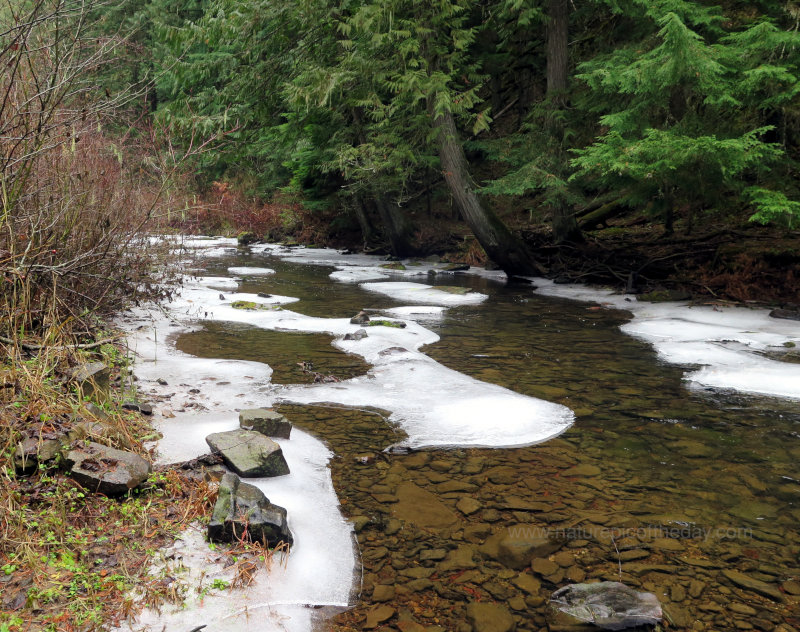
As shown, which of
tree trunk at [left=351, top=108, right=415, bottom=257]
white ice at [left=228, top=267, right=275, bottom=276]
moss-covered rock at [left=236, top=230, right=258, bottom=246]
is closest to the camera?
white ice at [left=228, top=267, right=275, bottom=276]

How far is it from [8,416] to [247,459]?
1.34 meters

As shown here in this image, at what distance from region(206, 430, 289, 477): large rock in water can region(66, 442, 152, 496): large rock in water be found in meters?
0.54

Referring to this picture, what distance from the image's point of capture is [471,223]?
42.3 ft

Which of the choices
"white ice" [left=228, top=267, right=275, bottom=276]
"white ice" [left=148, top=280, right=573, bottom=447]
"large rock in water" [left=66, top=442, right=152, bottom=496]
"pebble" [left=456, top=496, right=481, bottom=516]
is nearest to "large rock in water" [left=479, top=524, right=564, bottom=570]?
"pebble" [left=456, top=496, right=481, bottom=516]

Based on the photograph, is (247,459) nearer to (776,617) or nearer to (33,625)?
(33,625)

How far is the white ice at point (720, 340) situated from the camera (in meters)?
5.93

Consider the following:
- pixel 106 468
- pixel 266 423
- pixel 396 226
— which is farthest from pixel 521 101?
pixel 106 468

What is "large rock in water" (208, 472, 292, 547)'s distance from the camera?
3.02m

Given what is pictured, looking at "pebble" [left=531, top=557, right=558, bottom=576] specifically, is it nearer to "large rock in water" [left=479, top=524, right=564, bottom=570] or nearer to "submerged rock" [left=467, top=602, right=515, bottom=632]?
"large rock in water" [left=479, top=524, right=564, bottom=570]

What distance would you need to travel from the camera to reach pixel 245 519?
3078 millimetres

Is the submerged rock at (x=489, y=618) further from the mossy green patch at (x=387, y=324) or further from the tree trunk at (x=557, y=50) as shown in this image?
the tree trunk at (x=557, y=50)

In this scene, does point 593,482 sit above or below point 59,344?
below

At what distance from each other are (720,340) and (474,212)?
6.25 m

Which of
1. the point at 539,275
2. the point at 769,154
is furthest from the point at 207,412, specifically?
the point at 539,275
